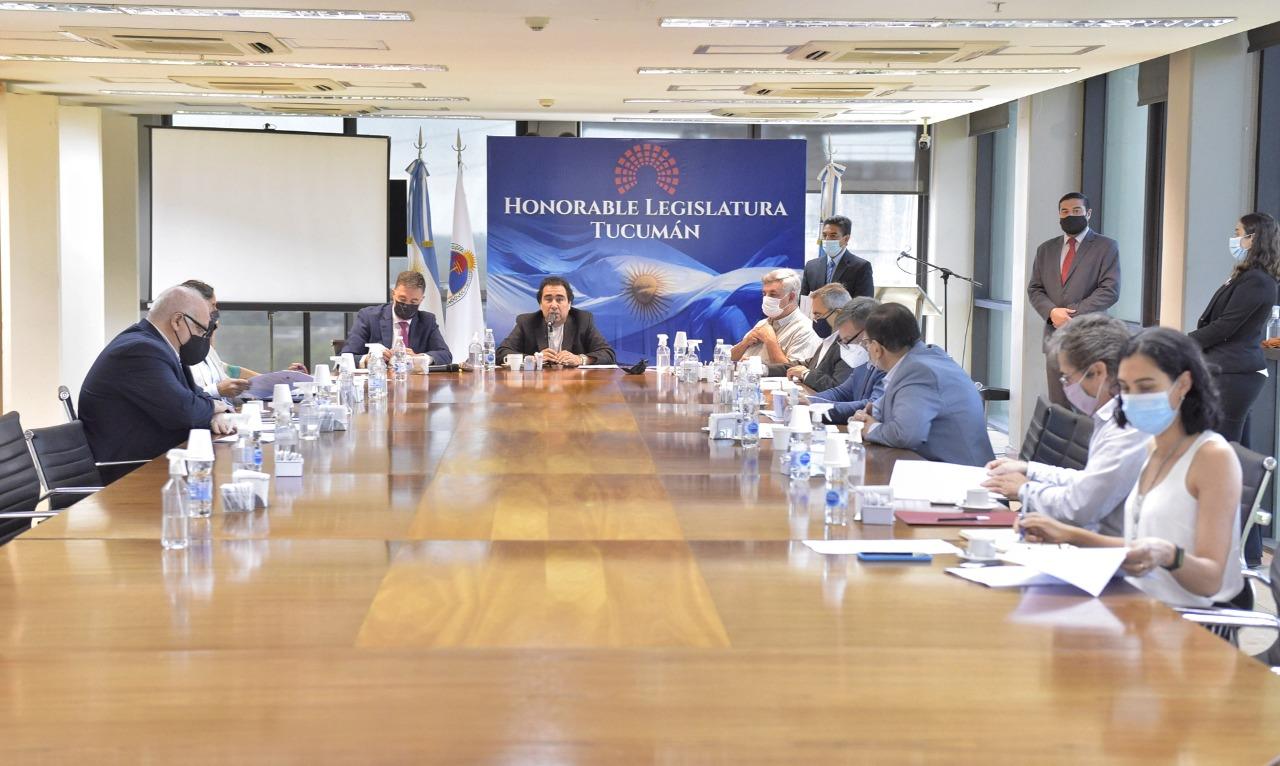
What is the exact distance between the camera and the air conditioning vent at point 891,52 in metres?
8.04

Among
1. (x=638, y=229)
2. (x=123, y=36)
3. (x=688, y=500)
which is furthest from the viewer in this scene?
(x=638, y=229)

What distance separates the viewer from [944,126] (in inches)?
528

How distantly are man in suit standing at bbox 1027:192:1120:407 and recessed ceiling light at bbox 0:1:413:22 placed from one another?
4.28m

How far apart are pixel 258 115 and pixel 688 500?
33.4ft

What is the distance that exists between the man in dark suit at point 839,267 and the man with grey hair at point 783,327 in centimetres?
89

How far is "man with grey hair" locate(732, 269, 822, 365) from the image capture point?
27.6 feet

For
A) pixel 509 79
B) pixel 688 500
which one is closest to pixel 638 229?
pixel 509 79

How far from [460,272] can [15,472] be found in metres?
7.54

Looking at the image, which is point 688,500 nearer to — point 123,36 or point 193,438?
point 193,438

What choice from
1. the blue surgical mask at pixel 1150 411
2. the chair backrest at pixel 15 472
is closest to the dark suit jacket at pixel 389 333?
the chair backrest at pixel 15 472

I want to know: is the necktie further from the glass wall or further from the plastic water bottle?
the plastic water bottle

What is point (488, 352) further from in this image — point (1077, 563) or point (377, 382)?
point (1077, 563)

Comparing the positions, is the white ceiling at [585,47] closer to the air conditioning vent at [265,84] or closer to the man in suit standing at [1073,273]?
the air conditioning vent at [265,84]

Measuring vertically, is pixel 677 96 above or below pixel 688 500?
above
